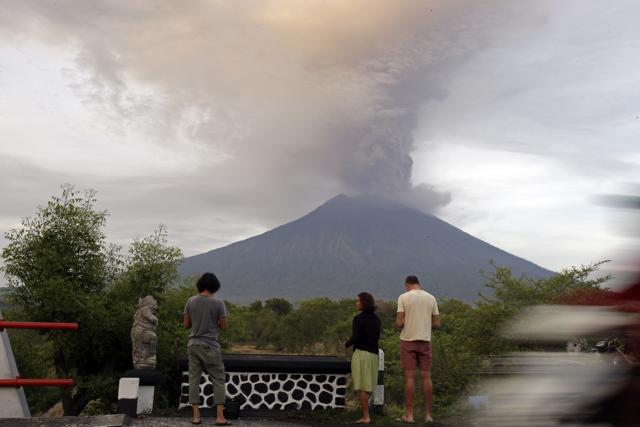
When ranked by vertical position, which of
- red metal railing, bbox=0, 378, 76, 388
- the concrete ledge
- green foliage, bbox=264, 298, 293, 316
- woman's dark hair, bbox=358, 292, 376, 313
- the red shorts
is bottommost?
the concrete ledge

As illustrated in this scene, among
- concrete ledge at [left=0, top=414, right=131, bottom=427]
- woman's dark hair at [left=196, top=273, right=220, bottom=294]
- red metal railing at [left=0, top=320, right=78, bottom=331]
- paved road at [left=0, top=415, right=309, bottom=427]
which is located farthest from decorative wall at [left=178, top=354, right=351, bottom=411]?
red metal railing at [left=0, top=320, right=78, bottom=331]

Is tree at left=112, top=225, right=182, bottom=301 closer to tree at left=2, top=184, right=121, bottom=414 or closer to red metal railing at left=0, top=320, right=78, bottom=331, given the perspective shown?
tree at left=2, top=184, right=121, bottom=414

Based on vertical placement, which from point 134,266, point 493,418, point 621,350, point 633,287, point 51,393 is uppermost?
point 134,266

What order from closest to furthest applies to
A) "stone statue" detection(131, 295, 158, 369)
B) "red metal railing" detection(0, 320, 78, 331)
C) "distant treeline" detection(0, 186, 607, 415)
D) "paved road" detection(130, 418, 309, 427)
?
"red metal railing" detection(0, 320, 78, 331)
"paved road" detection(130, 418, 309, 427)
"stone statue" detection(131, 295, 158, 369)
"distant treeline" detection(0, 186, 607, 415)

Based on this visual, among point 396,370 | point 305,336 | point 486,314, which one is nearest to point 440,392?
point 486,314

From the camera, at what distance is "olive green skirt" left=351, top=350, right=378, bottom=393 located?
31.7ft

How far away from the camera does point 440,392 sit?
28656 millimetres

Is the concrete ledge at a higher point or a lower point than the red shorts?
lower

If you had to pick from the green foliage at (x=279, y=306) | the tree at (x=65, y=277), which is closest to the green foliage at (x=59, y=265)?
the tree at (x=65, y=277)

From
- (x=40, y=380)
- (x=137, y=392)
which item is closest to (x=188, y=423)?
(x=137, y=392)

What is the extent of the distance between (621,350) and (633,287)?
0.16 meters

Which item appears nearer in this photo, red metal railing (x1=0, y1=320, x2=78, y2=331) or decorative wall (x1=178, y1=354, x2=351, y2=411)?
red metal railing (x1=0, y1=320, x2=78, y2=331)

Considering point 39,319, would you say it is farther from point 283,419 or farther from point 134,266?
point 283,419

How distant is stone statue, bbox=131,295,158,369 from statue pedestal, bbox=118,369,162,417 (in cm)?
16
